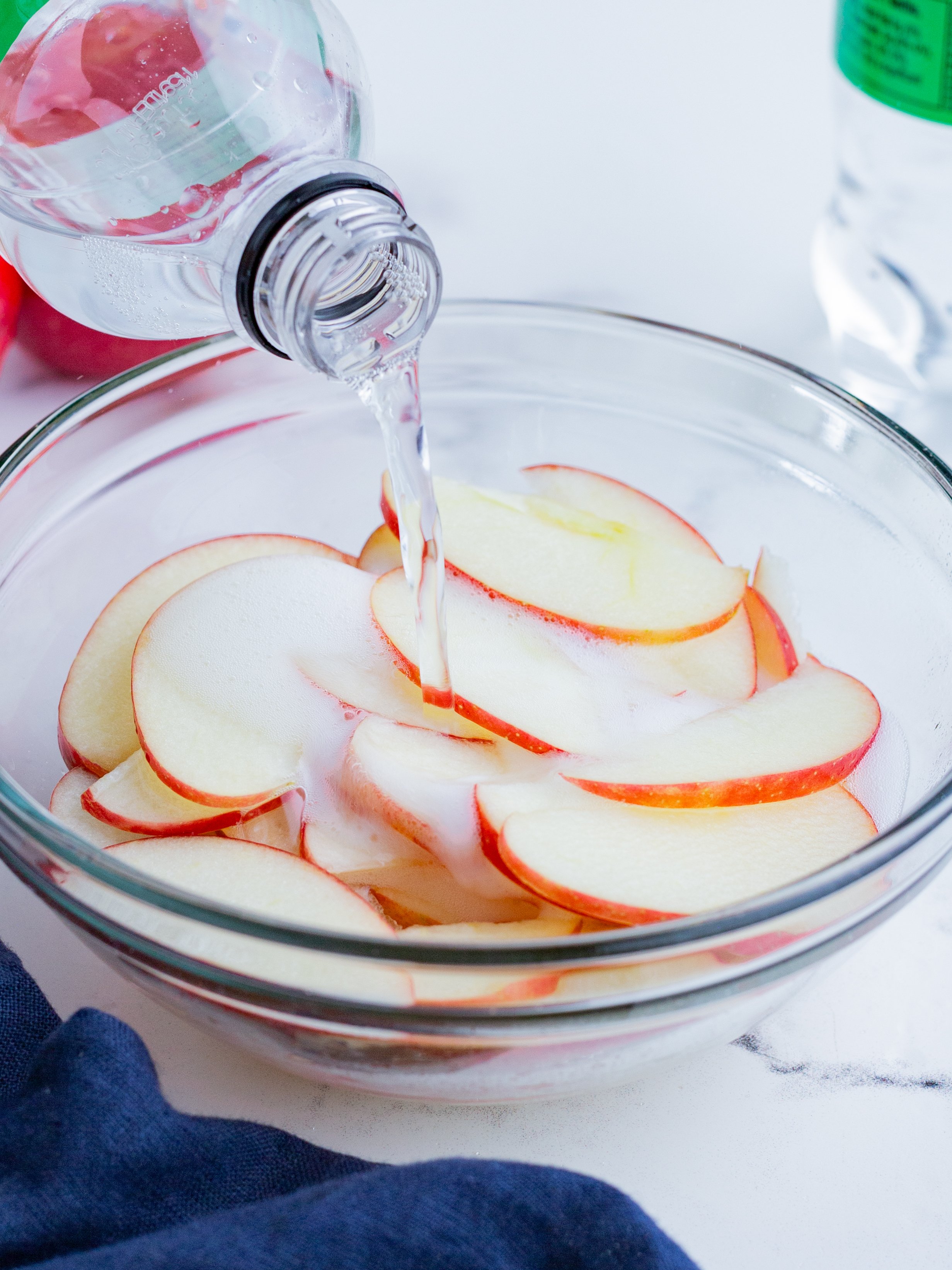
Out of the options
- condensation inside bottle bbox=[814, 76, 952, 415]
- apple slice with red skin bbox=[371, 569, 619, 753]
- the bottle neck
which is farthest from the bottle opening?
condensation inside bottle bbox=[814, 76, 952, 415]

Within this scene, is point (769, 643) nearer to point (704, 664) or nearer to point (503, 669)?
point (704, 664)

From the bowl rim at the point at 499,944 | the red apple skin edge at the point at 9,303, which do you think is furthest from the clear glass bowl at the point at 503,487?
the red apple skin edge at the point at 9,303

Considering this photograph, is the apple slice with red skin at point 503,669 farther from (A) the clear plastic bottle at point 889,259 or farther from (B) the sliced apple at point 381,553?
(A) the clear plastic bottle at point 889,259

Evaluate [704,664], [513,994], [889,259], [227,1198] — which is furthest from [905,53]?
[227,1198]

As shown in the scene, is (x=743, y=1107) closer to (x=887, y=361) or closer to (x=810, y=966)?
(x=810, y=966)

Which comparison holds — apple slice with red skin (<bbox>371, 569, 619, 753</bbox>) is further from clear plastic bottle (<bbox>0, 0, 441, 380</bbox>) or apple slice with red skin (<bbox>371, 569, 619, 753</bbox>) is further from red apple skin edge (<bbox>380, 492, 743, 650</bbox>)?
clear plastic bottle (<bbox>0, 0, 441, 380</bbox>)
